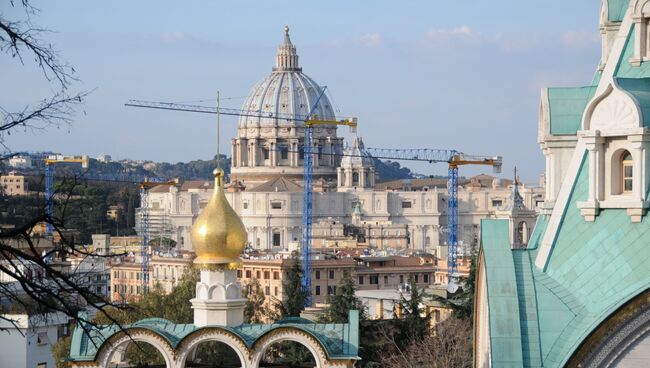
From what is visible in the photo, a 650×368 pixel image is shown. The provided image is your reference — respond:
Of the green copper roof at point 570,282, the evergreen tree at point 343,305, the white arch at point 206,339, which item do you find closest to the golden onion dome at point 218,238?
the white arch at point 206,339

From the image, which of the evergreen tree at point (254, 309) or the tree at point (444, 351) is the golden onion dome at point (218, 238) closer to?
the tree at point (444, 351)

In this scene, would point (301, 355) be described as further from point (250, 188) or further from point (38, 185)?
point (250, 188)

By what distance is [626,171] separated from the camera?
12969 millimetres

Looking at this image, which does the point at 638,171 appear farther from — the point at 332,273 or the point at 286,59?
the point at 286,59

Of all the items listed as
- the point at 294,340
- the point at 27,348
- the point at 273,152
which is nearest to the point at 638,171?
the point at 294,340

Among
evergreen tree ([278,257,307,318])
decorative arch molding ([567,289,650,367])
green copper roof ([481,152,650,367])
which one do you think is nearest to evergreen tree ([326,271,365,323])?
evergreen tree ([278,257,307,318])

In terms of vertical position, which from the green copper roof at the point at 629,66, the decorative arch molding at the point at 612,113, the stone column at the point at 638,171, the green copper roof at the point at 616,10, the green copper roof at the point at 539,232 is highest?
the green copper roof at the point at 616,10

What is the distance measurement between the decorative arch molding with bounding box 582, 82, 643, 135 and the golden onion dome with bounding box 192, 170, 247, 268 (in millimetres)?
8557

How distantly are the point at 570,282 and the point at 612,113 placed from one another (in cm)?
124

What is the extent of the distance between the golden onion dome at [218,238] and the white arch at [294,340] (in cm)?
254

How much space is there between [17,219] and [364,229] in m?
156

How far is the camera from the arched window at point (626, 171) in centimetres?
1294

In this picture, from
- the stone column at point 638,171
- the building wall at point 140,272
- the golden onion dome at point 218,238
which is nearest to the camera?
the stone column at point 638,171

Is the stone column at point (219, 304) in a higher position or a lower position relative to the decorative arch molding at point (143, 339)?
higher
